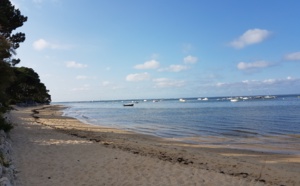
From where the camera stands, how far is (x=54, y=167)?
979 cm

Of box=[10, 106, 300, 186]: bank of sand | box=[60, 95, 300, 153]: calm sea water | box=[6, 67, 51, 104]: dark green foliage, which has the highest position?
box=[6, 67, 51, 104]: dark green foliage

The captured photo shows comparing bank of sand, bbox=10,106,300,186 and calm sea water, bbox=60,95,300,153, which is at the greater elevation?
bank of sand, bbox=10,106,300,186

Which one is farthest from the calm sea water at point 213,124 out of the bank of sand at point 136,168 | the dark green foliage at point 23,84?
the dark green foliage at point 23,84

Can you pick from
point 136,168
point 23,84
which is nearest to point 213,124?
point 136,168

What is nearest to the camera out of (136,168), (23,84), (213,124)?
(136,168)

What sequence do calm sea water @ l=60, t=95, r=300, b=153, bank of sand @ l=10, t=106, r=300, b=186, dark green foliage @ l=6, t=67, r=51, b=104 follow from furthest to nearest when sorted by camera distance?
dark green foliage @ l=6, t=67, r=51, b=104, calm sea water @ l=60, t=95, r=300, b=153, bank of sand @ l=10, t=106, r=300, b=186

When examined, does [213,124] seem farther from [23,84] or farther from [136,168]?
[23,84]

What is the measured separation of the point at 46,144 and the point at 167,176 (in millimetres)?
7713

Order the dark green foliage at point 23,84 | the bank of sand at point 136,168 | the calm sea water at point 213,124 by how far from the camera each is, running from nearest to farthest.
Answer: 1. the bank of sand at point 136,168
2. the calm sea water at point 213,124
3. the dark green foliage at point 23,84

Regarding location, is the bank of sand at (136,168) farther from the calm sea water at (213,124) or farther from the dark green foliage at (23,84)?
the dark green foliage at (23,84)

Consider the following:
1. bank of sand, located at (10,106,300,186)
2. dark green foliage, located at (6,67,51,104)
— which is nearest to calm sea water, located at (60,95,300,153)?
bank of sand, located at (10,106,300,186)

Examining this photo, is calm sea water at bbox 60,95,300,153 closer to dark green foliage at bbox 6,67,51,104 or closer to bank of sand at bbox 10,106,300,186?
bank of sand at bbox 10,106,300,186

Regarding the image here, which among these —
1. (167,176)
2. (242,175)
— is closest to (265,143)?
(242,175)

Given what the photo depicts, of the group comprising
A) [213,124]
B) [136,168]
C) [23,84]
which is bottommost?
[213,124]
